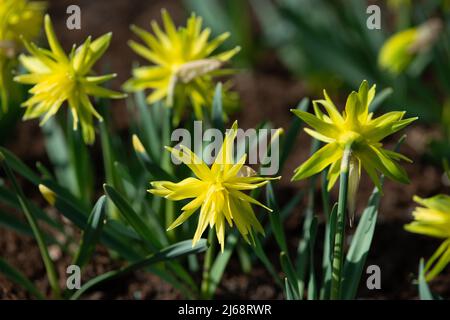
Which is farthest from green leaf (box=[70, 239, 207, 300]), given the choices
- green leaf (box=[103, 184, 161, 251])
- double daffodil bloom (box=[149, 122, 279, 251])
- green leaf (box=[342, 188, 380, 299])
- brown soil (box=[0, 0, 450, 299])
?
green leaf (box=[342, 188, 380, 299])

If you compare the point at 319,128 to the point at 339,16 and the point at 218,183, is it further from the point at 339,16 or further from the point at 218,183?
the point at 339,16

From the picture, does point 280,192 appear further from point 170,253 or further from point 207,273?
point 170,253

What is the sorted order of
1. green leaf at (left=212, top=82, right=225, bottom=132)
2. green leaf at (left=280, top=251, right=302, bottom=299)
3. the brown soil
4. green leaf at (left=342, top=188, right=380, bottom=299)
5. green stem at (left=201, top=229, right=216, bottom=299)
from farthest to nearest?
the brown soil < green stem at (left=201, top=229, right=216, bottom=299) < green leaf at (left=212, top=82, right=225, bottom=132) < green leaf at (left=342, top=188, right=380, bottom=299) < green leaf at (left=280, top=251, right=302, bottom=299)

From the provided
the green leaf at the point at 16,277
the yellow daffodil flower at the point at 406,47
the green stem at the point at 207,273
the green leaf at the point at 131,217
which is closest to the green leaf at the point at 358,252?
the green stem at the point at 207,273

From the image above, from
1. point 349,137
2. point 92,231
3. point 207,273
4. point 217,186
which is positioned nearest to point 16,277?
point 92,231

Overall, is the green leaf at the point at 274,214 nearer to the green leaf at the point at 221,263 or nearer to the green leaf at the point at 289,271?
the green leaf at the point at 289,271

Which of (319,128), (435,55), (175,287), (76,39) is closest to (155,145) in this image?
(175,287)

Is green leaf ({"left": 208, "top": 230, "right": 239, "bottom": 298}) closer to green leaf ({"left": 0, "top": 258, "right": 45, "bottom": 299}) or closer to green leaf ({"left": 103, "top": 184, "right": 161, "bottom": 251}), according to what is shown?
green leaf ({"left": 103, "top": 184, "right": 161, "bottom": 251})
